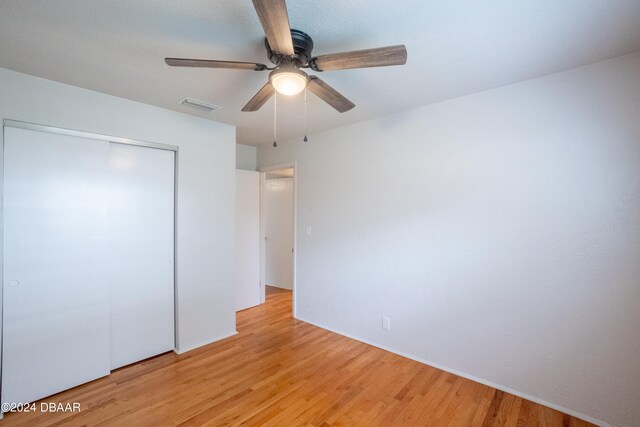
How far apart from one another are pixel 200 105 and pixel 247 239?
2.07m

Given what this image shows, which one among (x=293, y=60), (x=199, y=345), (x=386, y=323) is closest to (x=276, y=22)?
(x=293, y=60)

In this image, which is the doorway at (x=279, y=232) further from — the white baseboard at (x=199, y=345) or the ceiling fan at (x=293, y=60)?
the ceiling fan at (x=293, y=60)

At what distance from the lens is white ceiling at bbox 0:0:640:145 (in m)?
1.38

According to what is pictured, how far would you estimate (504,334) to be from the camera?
226 cm

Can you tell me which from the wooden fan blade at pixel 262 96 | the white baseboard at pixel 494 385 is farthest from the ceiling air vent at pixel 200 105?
the white baseboard at pixel 494 385

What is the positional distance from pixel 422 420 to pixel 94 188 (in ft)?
10.4

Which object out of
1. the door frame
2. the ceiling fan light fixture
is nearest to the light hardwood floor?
the door frame

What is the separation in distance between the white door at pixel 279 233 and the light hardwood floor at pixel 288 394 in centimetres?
221

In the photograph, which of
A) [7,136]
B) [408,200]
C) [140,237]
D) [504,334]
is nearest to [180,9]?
[7,136]

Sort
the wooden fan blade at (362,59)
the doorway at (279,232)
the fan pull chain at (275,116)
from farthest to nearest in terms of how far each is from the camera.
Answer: the doorway at (279,232) → the fan pull chain at (275,116) → the wooden fan blade at (362,59)

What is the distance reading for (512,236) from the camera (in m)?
2.23

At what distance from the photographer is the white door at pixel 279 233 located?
511cm

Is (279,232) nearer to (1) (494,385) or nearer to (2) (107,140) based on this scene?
(2) (107,140)

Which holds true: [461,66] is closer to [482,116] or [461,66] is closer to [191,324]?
[482,116]
